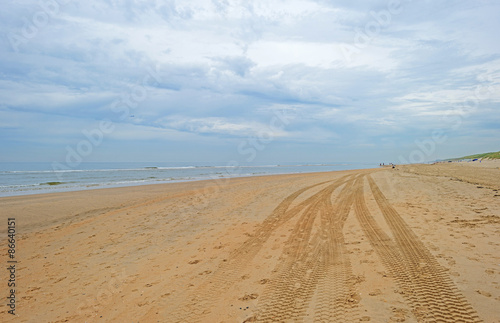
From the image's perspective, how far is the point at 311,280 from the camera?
17.5 ft

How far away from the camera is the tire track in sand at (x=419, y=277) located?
3.99 metres

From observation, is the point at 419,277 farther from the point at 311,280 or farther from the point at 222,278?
the point at 222,278

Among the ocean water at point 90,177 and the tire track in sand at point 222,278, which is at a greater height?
the ocean water at point 90,177

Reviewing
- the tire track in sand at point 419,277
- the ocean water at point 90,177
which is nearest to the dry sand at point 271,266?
the tire track in sand at point 419,277

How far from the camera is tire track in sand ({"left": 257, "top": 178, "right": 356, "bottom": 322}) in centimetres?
429

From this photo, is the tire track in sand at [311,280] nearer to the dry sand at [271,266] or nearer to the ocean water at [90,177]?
the dry sand at [271,266]

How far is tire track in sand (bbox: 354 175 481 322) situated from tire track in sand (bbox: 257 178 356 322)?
0.89 metres

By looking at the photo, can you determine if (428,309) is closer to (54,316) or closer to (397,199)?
(54,316)

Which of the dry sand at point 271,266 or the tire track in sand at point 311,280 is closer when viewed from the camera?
the tire track in sand at point 311,280

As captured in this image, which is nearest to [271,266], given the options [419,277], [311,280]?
[311,280]

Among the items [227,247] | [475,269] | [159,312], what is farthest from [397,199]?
[159,312]

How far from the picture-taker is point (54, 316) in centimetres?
495

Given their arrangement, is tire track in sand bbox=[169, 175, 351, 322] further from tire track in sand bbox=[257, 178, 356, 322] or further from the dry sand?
tire track in sand bbox=[257, 178, 356, 322]

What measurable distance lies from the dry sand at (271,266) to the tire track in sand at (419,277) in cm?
2
